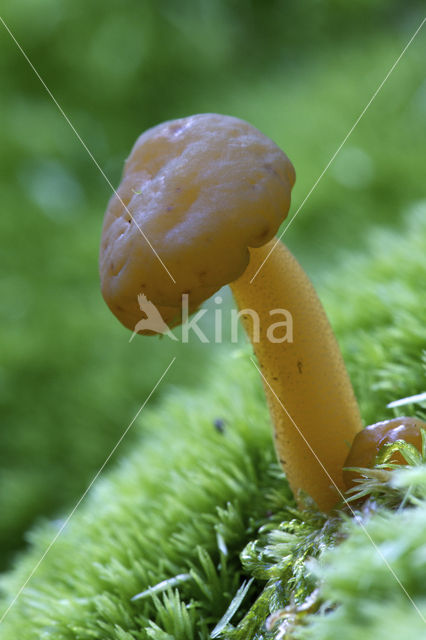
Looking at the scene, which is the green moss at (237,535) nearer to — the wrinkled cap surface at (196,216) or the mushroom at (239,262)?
the mushroom at (239,262)

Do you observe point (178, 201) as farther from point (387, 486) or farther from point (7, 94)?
point (7, 94)

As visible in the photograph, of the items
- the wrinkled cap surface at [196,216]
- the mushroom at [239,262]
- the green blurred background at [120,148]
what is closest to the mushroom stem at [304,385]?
the mushroom at [239,262]

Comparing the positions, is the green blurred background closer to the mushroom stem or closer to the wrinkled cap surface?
the mushroom stem

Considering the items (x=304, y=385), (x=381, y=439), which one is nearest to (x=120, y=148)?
(x=304, y=385)

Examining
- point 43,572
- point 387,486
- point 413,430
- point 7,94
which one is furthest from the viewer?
point 7,94

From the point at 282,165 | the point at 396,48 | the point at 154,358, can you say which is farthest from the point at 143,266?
the point at 396,48

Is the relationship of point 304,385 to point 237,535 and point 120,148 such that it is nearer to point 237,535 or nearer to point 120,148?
point 237,535
